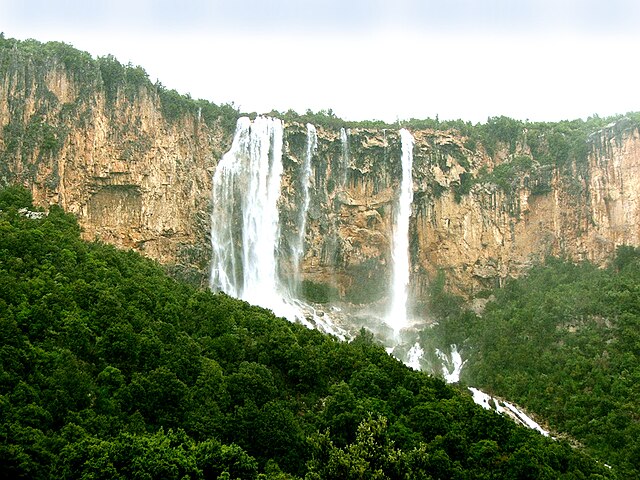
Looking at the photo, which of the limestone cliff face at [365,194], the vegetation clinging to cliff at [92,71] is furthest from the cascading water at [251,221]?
the vegetation clinging to cliff at [92,71]

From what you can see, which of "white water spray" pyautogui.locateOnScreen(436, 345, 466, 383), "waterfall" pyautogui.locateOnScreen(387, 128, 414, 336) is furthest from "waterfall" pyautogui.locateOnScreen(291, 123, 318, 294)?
"white water spray" pyautogui.locateOnScreen(436, 345, 466, 383)

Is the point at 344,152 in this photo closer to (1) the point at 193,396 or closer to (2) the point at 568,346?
(2) the point at 568,346

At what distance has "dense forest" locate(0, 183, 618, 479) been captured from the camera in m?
21.7

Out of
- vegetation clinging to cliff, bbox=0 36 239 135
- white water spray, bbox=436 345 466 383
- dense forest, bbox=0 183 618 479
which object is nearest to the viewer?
dense forest, bbox=0 183 618 479

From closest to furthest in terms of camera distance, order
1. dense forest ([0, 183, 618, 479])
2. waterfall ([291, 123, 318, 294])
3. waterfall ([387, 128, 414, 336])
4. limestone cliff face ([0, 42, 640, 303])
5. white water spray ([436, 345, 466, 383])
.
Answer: dense forest ([0, 183, 618, 479]) < white water spray ([436, 345, 466, 383]) < limestone cliff face ([0, 42, 640, 303]) < waterfall ([291, 123, 318, 294]) < waterfall ([387, 128, 414, 336])

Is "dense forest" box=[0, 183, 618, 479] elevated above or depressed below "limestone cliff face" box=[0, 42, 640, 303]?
below

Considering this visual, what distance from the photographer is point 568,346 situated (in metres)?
39.2

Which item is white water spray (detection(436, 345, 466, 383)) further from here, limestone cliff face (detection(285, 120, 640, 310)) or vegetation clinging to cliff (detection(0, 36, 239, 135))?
vegetation clinging to cliff (detection(0, 36, 239, 135))

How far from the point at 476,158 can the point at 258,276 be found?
51.7 feet

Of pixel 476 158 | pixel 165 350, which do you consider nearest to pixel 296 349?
pixel 165 350

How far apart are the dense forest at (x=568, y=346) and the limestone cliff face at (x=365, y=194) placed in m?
2.15

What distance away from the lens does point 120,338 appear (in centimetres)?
2825

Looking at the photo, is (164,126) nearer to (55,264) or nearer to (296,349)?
(55,264)

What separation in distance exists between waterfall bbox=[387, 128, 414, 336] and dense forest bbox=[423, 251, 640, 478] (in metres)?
2.20
